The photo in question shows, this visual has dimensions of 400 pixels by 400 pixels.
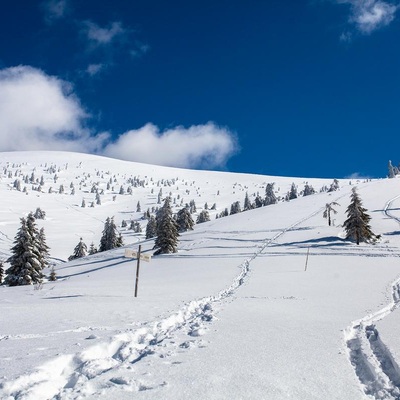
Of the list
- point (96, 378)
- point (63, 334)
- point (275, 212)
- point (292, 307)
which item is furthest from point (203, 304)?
point (275, 212)

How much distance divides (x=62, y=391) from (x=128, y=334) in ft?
11.7

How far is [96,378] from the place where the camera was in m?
5.96

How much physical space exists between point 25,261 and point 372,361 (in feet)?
123

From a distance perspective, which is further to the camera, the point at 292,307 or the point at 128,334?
the point at 292,307

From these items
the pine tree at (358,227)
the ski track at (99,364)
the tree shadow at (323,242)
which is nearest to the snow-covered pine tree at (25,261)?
the ski track at (99,364)

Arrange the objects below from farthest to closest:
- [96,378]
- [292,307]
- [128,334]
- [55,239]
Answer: [55,239], [292,307], [128,334], [96,378]

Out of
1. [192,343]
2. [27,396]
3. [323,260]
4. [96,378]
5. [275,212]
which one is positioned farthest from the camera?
[275,212]

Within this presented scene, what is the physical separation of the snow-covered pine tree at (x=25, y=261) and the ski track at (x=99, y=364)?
99.4 ft

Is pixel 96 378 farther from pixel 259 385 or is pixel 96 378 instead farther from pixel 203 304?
pixel 203 304

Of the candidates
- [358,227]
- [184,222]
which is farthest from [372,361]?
[184,222]

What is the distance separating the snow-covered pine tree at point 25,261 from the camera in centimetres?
3662

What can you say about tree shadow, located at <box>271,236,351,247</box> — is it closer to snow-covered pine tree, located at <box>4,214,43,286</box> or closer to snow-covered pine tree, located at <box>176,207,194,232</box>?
snow-covered pine tree, located at <box>4,214,43,286</box>

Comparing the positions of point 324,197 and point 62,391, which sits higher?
point 324,197

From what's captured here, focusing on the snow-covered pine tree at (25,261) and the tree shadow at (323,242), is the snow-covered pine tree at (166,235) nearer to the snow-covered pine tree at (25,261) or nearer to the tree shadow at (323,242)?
the tree shadow at (323,242)
